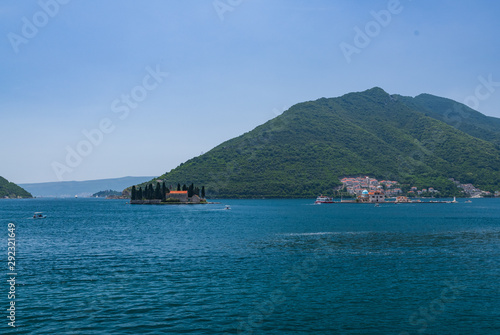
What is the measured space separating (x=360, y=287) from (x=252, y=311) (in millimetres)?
10513

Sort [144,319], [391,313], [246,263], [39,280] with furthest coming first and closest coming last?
[246,263] → [39,280] → [391,313] → [144,319]

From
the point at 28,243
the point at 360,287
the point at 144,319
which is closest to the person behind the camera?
the point at 144,319

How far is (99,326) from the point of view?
23.2 m

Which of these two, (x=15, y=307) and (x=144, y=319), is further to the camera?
(x=15, y=307)

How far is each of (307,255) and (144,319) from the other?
26458mm

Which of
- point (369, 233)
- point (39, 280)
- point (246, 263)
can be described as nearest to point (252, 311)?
point (246, 263)

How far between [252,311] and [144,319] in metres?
6.91

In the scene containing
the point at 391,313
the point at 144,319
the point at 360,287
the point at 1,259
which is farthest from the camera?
the point at 1,259

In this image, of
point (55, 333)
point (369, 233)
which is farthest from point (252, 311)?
point (369, 233)

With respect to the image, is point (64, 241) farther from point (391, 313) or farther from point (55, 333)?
point (391, 313)

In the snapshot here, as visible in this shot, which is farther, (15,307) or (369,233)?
(369,233)

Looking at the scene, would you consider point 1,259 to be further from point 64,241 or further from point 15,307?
point 15,307

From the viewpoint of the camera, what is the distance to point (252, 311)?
2634 centimetres

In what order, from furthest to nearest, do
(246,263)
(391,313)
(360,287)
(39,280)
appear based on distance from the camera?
→ (246,263)
(39,280)
(360,287)
(391,313)
